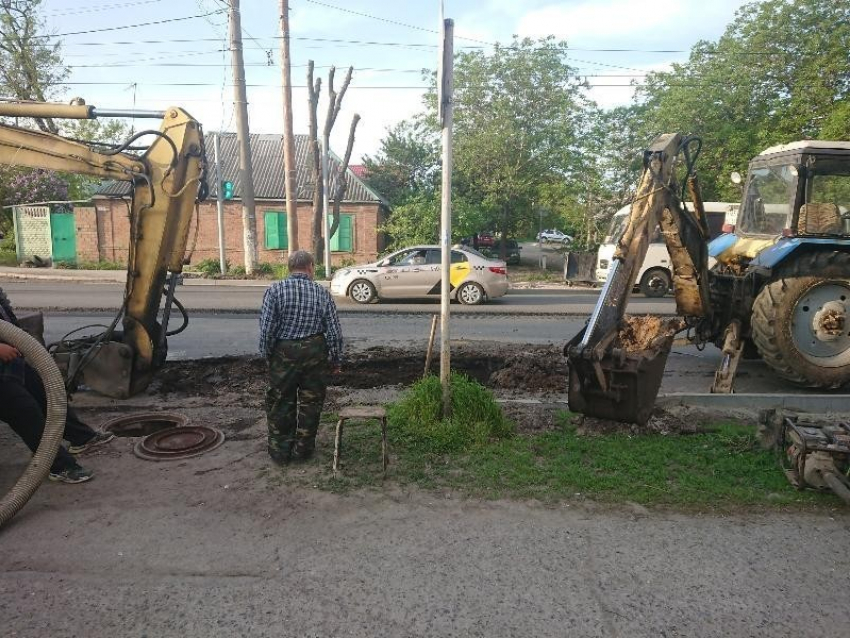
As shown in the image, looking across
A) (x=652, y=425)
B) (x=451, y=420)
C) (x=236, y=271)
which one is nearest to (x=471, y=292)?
(x=652, y=425)

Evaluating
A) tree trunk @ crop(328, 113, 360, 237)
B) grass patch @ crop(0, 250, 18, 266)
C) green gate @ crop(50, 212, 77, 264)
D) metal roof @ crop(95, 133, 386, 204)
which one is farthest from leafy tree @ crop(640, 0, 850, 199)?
grass patch @ crop(0, 250, 18, 266)

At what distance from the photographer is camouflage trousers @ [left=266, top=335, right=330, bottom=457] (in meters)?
4.73

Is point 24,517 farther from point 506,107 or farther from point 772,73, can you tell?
point 772,73

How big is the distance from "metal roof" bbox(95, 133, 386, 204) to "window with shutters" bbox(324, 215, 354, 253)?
862 millimetres

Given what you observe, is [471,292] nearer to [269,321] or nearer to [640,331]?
[640,331]

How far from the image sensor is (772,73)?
904 inches

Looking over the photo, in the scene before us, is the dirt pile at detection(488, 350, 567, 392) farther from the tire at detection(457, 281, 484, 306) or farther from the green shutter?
the green shutter

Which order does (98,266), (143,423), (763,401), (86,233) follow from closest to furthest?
(143,423), (763,401), (98,266), (86,233)

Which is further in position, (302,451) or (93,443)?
(93,443)

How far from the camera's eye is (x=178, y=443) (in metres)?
5.35

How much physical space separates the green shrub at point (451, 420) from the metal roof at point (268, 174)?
20.4 m

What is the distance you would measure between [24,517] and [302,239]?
24287 mm

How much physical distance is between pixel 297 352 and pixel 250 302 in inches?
420

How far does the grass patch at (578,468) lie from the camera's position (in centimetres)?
436
